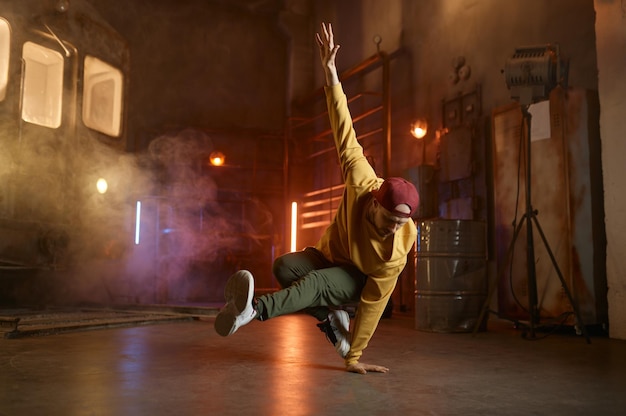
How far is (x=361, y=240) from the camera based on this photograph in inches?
130

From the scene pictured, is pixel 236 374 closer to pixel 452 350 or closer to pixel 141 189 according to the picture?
pixel 452 350

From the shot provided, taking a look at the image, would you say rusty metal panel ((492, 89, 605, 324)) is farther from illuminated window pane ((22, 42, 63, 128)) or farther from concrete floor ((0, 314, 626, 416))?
illuminated window pane ((22, 42, 63, 128))

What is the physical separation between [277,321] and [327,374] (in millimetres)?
3525

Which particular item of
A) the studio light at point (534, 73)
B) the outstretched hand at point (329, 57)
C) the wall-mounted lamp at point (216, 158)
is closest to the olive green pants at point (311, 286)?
the outstretched hand at point (329, 57)

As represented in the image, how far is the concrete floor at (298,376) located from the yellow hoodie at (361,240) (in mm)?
349

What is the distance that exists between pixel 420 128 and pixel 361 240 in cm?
499

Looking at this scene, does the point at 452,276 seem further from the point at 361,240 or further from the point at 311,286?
the point at 311,286

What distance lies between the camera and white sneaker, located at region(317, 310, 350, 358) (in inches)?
139

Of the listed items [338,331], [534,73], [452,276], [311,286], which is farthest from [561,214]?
[311,286]

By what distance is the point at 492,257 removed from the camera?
6961mm

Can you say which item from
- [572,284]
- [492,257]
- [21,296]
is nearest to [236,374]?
[572,284]

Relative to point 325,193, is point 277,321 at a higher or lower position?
lower

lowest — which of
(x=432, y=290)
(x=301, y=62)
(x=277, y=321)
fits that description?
(x=277, y=321)

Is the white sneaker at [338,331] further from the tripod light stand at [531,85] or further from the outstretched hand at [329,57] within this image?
the tripod light stand at [531,85]
